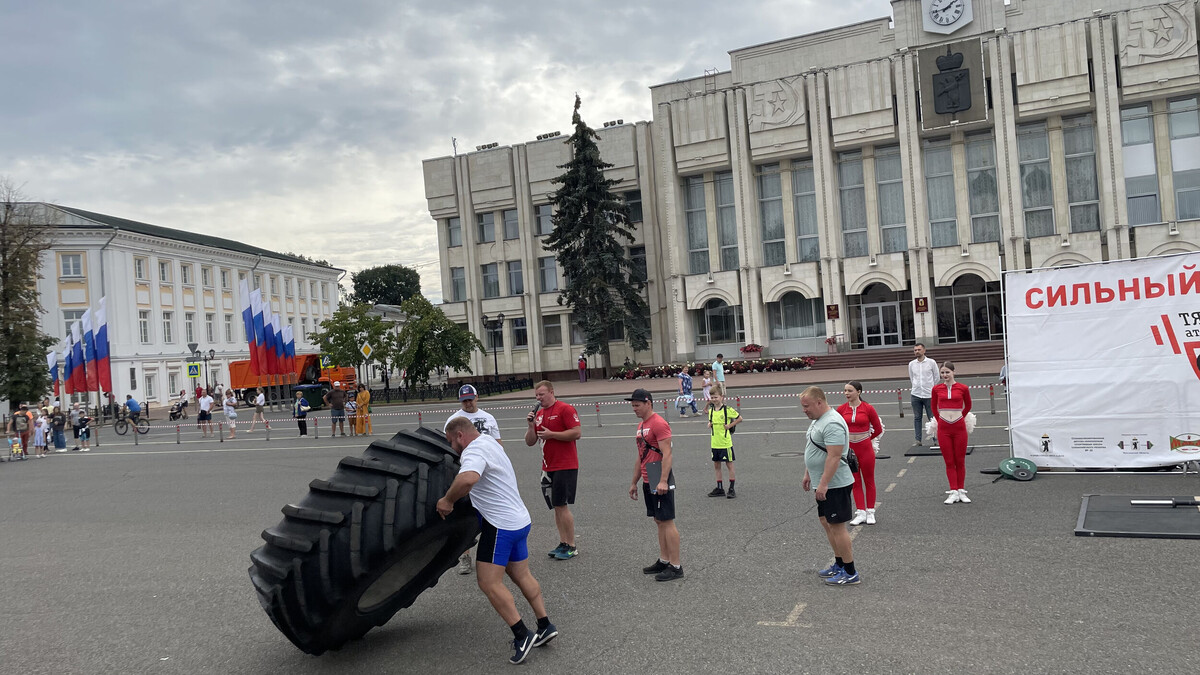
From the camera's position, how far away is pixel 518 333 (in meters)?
54.7

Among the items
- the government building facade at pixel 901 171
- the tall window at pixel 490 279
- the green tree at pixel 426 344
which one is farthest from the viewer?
the tall window at pixel 490 279

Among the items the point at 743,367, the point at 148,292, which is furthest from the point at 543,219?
the point at 148,292

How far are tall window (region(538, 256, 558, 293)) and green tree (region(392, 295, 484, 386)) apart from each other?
13.2m

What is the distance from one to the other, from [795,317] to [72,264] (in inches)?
1696

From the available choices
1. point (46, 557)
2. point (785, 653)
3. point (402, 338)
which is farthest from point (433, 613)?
point (402, 338)

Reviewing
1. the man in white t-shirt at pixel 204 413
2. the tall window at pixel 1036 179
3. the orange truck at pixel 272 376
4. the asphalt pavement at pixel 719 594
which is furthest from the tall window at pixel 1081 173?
the orange truck at pixel 272 376

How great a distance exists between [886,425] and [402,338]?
2808 centimetres

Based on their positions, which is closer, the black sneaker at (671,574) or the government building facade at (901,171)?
the black sneaker at (671,574)

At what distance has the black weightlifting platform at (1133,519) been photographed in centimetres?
779

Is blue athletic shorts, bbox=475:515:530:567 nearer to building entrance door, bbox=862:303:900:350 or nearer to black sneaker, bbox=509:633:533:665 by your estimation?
black sneaker, bbox=509:633:533:665

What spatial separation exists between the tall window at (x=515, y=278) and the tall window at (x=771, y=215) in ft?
53.6

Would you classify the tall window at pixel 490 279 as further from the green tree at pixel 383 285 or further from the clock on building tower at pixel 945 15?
→ the green tree at pixel 383 285

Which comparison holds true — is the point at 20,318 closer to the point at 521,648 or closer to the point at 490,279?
the point at 490,279

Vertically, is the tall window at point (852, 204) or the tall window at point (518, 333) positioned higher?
the tall window at point (852, 204)
